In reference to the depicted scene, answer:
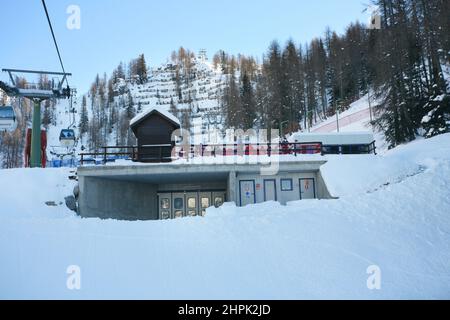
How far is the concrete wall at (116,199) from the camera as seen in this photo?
17.5 metres

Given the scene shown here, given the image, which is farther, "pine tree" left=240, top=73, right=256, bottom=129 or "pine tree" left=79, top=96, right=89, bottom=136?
"pine tree" left=79, top=96, right=89, bottom=136

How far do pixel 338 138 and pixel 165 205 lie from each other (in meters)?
13.8

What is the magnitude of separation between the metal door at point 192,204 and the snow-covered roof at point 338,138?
890 centimetres

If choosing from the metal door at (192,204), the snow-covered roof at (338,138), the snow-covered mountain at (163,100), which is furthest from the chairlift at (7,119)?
the snow-covered mountain at (163,100)

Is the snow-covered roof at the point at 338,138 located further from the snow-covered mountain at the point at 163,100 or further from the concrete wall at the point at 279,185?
the snow-covered mountain at the point at 163,100

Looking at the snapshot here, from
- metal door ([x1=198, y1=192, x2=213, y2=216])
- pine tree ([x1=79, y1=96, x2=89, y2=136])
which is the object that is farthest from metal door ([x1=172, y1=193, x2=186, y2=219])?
pine tree ([x1=79, y1=96, x2=89, y2=136])

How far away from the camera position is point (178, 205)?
22594 mm

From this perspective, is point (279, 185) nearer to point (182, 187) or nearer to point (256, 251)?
point (182, 187)

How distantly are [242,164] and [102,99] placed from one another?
10965 centimetres

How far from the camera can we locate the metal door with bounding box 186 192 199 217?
2236 cm

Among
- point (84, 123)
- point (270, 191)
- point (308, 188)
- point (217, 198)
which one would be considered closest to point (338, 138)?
point (308, 188)

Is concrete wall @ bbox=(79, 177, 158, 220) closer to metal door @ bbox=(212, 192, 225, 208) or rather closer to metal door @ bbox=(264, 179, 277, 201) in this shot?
metal door @ bbox=(212, 192, 225, 208)

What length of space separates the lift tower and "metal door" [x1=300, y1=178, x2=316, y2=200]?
15036mm
